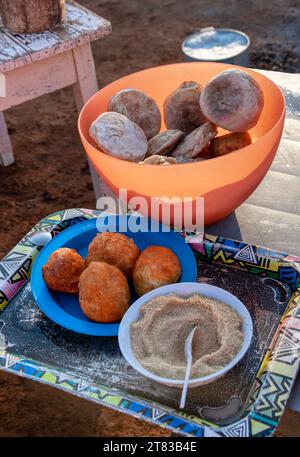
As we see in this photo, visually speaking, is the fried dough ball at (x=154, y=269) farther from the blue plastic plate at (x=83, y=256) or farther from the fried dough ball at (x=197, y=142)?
the fried dough ball at (x=197, y=142)

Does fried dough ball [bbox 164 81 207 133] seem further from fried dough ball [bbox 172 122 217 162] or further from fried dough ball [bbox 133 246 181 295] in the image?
fried dough ball [bbox 133 246 181 295]

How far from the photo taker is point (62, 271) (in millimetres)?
858

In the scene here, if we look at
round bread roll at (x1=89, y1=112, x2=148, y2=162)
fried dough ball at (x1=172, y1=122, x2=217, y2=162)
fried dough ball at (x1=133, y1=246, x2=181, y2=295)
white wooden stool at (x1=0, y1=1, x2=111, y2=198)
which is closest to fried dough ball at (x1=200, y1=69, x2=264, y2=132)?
fried dough ball at (x1=172, y1=122, x2=217, y2=162)

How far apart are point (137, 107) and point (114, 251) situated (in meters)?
0.29

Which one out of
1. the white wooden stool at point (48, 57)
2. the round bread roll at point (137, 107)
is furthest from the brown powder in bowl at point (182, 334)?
the white wooden stool at point (48, 57)

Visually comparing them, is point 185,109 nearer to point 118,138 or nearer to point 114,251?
point 118,138

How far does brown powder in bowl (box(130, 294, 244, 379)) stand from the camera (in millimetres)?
720

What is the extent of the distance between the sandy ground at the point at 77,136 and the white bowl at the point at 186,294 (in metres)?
0.71

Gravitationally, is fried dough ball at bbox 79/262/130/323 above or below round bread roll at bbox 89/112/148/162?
below

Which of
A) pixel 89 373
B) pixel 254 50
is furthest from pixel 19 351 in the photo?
pixel 254 50

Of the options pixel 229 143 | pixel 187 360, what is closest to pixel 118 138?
pixel 229 143

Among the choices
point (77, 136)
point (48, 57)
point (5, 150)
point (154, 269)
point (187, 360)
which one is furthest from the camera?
point (77, 136)

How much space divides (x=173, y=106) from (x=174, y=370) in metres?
0.51

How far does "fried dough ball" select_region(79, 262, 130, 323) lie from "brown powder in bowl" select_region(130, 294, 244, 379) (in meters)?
0.04
